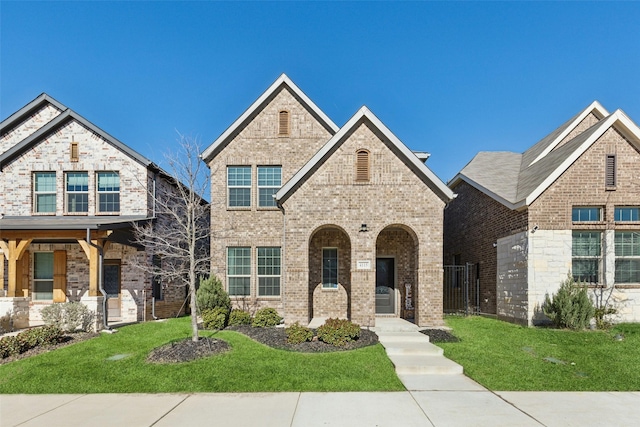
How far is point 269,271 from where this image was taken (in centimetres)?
1633

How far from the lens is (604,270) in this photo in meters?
13.4

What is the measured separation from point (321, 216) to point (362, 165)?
2.38 metres

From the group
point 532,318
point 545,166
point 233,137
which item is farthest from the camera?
point 233,137

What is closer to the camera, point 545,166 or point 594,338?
point 594,338

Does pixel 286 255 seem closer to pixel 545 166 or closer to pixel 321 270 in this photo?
pixel 321 270

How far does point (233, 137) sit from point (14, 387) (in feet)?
37.4

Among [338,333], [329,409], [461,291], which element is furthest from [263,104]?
[329,409]

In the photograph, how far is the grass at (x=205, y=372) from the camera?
779 centimetres

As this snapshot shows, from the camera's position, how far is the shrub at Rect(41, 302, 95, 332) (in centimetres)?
1247

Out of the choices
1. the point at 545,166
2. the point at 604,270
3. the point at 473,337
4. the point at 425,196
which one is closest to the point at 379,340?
the point at 473,337

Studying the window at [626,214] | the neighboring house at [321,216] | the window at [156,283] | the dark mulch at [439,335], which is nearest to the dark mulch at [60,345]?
the window at [156,283]

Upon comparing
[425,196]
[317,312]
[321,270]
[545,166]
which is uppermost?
[545,166]

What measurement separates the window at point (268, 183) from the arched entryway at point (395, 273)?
16.1 feet

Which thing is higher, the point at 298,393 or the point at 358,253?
the point at 358,253
